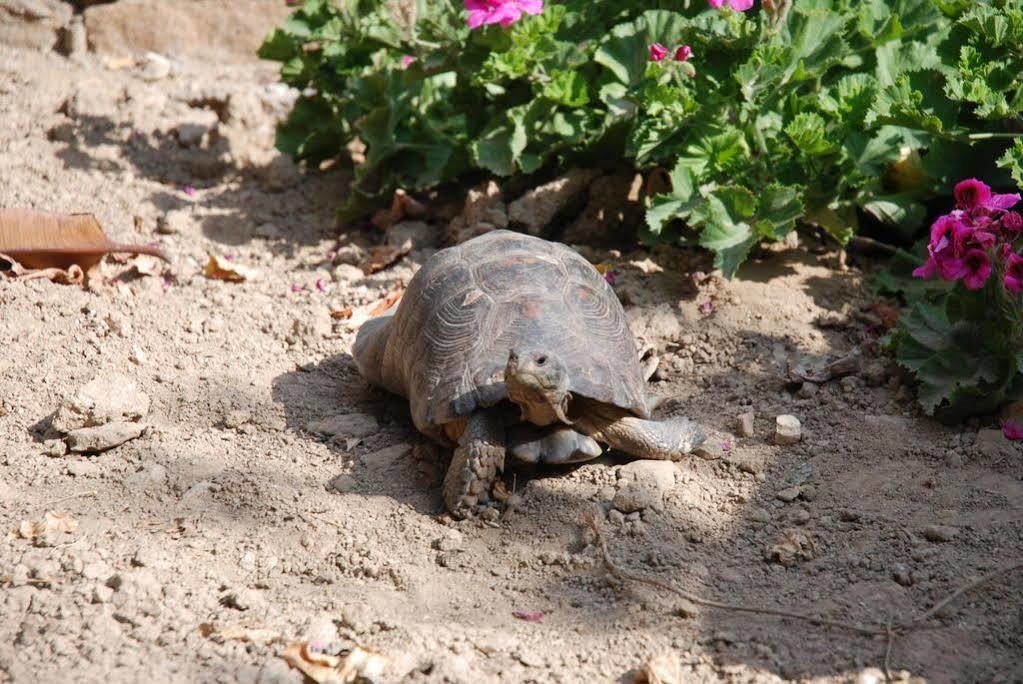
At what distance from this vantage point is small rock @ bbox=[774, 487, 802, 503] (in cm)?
391

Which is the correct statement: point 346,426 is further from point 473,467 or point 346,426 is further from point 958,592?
point 958,592

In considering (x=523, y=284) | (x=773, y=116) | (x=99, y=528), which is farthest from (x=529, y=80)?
(x=99, y=528)

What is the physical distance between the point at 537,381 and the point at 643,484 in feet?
2.05

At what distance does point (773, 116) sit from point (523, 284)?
1.62 meters

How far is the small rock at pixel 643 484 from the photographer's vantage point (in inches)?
153

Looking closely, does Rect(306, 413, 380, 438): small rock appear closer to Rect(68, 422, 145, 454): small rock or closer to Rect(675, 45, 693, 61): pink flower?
Rect(68, 422, 145, 454): small rock

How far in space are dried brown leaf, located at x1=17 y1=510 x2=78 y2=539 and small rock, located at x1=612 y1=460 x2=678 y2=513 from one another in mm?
1875

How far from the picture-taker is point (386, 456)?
4242 millimetres

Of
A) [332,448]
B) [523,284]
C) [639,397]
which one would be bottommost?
[332,448]

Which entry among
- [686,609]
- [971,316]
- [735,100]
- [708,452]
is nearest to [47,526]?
[686,609]

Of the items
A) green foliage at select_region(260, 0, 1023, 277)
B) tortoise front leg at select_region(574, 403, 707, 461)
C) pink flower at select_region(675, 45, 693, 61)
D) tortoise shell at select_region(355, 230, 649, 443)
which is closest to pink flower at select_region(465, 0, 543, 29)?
green foliage at select_region(260, 0, 1023, 277)

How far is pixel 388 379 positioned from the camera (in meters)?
4.46

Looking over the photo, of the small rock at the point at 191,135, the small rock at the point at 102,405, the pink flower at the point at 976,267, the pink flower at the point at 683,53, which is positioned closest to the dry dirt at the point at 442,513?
the small rock at the point at 102,405

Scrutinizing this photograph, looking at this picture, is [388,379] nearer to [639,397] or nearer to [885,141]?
[639,397]
